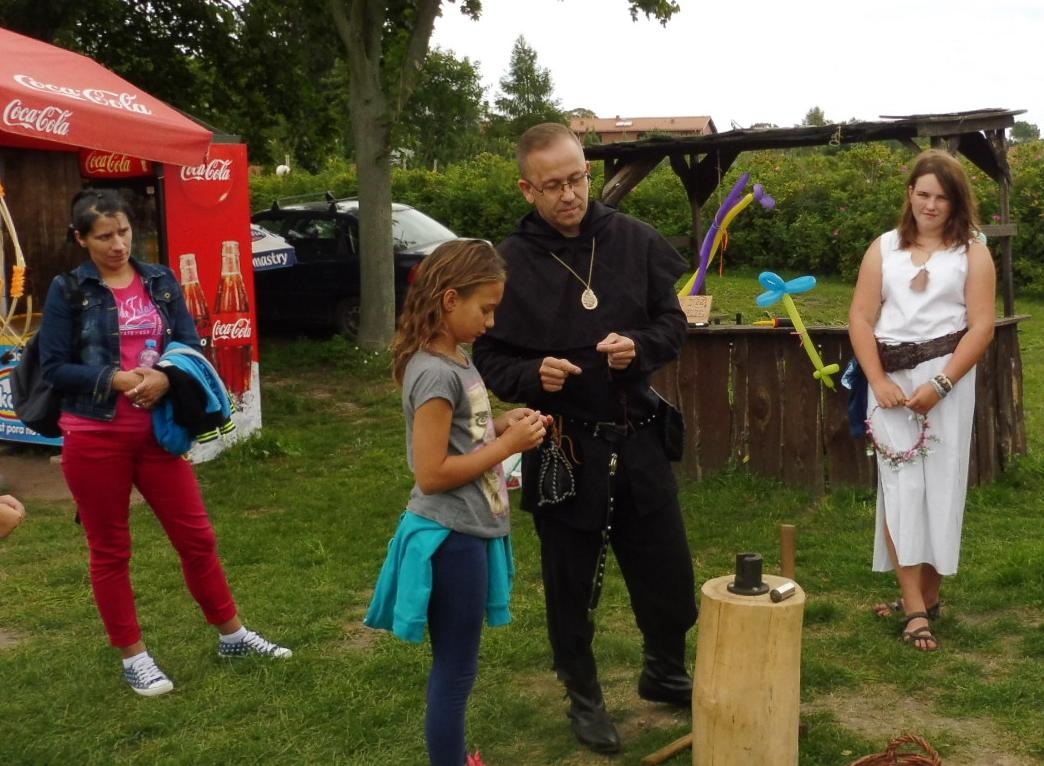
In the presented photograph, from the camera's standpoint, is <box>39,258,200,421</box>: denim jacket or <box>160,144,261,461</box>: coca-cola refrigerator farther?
<box>160,144,261,461</box>: coca-cola refrigerator

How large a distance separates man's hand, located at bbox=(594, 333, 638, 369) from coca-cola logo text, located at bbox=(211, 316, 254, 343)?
5.38 metres

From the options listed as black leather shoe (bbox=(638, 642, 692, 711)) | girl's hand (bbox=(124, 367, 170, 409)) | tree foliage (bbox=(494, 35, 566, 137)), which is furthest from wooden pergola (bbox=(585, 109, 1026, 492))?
tree foliage (bbox=(494, 35, 566, 137))

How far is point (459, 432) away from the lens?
2.98 meters

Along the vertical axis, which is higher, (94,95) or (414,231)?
(94,95)

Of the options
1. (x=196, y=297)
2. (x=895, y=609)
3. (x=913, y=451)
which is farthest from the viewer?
(x=196, y=297)

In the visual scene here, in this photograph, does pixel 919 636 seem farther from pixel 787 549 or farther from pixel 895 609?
pixel 787 549

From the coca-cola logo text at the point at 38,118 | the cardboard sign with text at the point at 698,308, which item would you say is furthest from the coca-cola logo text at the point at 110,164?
the cardboard sign with text at the point at 698,308

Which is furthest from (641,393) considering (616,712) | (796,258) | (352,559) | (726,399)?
(796,258)

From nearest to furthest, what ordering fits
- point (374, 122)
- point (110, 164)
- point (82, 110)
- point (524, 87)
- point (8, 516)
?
1. point (8, 516)
2. point (82, 110)
3. point (110, 164)
4. point (374, 122)
5. point (524, 87)

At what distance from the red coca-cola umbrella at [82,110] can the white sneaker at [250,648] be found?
331cm

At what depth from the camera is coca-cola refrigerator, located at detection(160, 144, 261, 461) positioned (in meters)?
7.99

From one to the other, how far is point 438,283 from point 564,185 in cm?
58

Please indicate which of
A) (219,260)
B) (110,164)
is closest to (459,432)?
(219,260)

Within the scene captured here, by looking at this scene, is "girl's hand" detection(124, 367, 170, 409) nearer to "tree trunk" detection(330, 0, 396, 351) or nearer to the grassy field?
the grassy field
